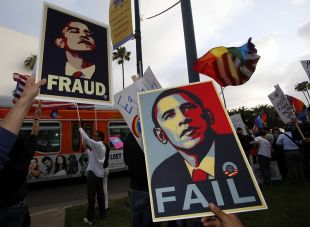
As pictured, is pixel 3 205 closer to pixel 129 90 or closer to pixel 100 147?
pixel 129 90

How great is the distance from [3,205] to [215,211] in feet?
6.68

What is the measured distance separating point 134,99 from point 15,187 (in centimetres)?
150

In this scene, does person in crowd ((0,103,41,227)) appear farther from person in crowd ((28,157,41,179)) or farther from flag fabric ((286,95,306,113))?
flag fabric ((286,95,306,113))

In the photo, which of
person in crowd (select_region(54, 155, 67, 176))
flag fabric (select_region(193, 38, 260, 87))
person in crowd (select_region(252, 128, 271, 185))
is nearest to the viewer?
flag fabric (select_region(193, 38, 260, 87))

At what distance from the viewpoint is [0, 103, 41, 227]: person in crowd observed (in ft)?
7.72

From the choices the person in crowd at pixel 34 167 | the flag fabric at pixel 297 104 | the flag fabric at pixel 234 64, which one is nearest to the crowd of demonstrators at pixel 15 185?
the flag fabric at pixel 234 64

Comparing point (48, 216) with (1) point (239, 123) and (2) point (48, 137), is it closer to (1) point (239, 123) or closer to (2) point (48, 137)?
(2) point (48, 137)

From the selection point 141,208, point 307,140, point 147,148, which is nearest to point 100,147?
point 141,208

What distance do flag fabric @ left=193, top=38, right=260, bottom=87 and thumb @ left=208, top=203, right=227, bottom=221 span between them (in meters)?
2.72

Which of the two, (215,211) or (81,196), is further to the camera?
(81,196)

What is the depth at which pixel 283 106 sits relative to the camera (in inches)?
259

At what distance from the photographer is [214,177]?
1485 mm

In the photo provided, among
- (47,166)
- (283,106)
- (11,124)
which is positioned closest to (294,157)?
(283,106)

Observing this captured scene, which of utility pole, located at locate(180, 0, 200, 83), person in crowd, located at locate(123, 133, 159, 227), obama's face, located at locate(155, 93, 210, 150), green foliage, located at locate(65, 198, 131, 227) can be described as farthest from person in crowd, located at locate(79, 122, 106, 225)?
obama's face, located at locate(155, 93, 210, 150)
